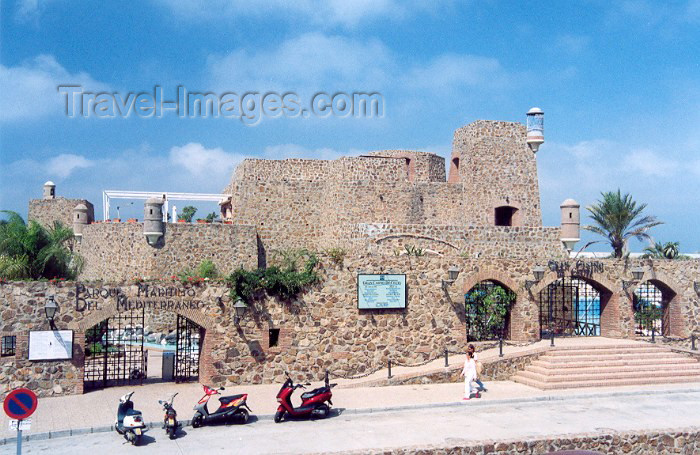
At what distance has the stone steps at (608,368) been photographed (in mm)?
17219

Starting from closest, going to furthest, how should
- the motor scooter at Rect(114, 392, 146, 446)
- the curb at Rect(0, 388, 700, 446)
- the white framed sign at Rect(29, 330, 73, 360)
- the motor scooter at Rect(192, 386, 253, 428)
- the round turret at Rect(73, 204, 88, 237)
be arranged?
the motor scooter at Rect(114, 392, 146, 446)
the curb at Rect(0, 388, 700, 446)
the motor scooter at Rect(192, 386, 253, 428)
the white framed sign at Rect(29, 330, 73, 360)
the round turret at Rect(73, 204, 88, 237)

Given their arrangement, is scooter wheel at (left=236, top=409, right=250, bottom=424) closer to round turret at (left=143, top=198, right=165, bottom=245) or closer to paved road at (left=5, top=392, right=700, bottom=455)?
paved road at (left=5, top=392, right=700, bottom=455)

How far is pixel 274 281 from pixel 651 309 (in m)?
14.0

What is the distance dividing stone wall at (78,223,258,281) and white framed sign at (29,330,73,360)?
393 inches

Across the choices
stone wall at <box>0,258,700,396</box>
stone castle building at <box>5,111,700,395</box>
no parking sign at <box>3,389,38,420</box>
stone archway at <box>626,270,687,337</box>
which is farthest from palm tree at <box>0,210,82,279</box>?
stone archway at <box>626,270,687,337</box>

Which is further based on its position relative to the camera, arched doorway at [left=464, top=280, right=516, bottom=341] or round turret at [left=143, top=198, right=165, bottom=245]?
round turret at [left=143, top=198, right=165, bottom=245]

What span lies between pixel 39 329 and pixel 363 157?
1509 cm

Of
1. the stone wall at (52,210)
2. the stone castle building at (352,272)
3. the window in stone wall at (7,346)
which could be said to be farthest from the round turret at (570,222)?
the stone wall at (52,210)

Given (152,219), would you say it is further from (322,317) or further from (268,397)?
(268,397)

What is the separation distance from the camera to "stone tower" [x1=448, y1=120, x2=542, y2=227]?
90.0ft

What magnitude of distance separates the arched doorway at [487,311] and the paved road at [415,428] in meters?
4.38

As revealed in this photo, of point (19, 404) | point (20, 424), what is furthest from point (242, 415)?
point (19, 404)

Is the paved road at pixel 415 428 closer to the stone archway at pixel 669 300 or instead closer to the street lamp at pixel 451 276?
the street lamp at pixel 451 276

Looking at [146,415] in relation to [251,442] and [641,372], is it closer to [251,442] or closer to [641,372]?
[251,442]
